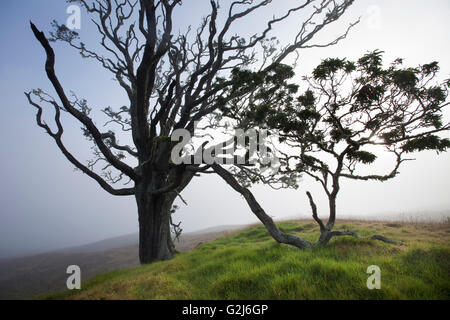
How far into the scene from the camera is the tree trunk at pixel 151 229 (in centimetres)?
960

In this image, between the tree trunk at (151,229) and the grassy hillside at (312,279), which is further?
Result: the tree trunk at (151,229)

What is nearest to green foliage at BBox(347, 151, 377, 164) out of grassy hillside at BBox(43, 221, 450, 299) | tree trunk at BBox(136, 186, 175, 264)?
grassy hillside at BBox(43, 221, 450, 299)

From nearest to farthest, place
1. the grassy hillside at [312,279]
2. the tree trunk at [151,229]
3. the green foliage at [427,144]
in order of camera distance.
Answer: the grassy hillside at [312,279] → the green foliage at [427,144] → the tree trunk at [151,229]

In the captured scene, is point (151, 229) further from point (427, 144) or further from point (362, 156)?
point (427, 144)

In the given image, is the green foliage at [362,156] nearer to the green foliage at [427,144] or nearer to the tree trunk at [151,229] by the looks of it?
the green foliage at [427,144]

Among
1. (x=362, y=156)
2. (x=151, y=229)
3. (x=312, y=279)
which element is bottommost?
(x=312, y=279)

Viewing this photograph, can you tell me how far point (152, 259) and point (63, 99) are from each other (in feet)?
25.9

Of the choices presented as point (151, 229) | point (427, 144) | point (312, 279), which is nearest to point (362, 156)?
point (427, 144)

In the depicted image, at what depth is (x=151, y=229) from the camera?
9695mm

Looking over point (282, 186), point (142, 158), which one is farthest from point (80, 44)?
point (282, 186)

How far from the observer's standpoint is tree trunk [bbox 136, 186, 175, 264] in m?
9.60

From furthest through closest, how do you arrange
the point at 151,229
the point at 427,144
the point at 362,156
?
the point at 151,229 < the point at 362,156 < the point at 427,144

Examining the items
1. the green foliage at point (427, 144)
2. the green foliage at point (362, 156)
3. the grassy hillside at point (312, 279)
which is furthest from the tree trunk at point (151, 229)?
the green foliage at point (427, 144)

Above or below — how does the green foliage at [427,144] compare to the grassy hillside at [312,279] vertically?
above
